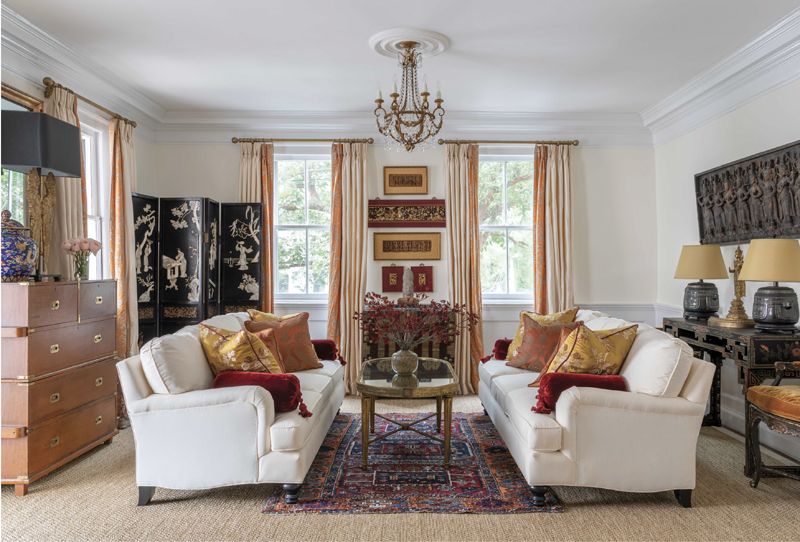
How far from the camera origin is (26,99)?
4.00 meters

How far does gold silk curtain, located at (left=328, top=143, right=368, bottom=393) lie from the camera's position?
20.0 feet

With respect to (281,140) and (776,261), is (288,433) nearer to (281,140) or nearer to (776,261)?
(776,261)

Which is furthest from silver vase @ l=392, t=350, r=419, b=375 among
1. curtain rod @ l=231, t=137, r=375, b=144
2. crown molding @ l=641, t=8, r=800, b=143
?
crown molding @ l=641, t=8, r=800, b=143

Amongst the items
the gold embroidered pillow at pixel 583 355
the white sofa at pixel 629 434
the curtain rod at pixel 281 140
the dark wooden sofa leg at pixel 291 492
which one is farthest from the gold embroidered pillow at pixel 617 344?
the curtain rod at pixel 281 140

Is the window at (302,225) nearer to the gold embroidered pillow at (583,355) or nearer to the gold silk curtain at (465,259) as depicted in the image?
the gold silk curtain at (465,259)

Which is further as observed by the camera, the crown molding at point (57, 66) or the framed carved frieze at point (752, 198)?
the framed carved frieze at point (752, 198)

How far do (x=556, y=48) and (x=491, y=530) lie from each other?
340 centimetres

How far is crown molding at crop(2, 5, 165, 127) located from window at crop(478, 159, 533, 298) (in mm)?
3675

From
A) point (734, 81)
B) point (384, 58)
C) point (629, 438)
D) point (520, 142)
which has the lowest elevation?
point (629, 438)

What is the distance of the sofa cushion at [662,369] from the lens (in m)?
3.16

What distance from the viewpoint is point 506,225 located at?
6.46m

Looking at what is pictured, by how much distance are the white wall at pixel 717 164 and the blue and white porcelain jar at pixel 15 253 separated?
5.18m

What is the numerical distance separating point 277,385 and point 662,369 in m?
2.15

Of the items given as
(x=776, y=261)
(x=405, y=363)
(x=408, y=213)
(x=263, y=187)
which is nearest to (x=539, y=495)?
(x=405, y=363)
